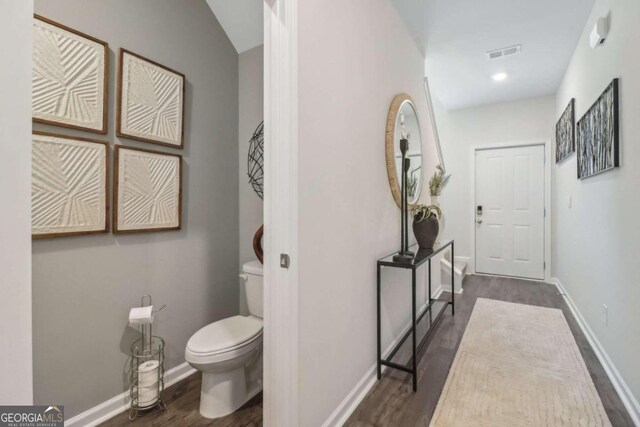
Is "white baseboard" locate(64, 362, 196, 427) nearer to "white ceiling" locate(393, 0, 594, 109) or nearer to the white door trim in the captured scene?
the white door trim

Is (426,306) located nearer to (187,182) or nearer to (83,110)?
(187,182)

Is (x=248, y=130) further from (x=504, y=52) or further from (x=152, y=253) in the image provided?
(x=504, y=52)

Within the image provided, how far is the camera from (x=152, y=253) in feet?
Answer: 6.01

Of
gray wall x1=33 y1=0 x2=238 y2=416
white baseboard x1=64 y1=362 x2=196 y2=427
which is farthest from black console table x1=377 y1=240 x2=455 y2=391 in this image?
white baseboard x1=64 y1=362 x2=196 y2=427

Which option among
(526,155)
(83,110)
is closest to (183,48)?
(83,110)

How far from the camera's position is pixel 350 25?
168 centimetres

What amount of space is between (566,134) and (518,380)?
110 inches


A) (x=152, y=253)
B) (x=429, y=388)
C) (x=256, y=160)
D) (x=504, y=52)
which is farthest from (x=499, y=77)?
(x=152, y=253)

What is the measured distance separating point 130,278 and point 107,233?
0.28 m

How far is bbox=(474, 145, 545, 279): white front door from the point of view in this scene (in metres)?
4.29

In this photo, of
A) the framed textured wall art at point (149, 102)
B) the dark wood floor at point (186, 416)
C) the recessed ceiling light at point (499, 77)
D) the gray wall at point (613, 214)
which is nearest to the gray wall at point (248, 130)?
the framed textured wall art at point (149, 102)

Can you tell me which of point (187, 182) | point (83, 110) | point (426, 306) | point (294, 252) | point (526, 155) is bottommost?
point (426, 306)

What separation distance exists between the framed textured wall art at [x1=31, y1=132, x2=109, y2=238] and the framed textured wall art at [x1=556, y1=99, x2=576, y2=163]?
392cm

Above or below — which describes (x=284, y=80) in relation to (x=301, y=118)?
above
